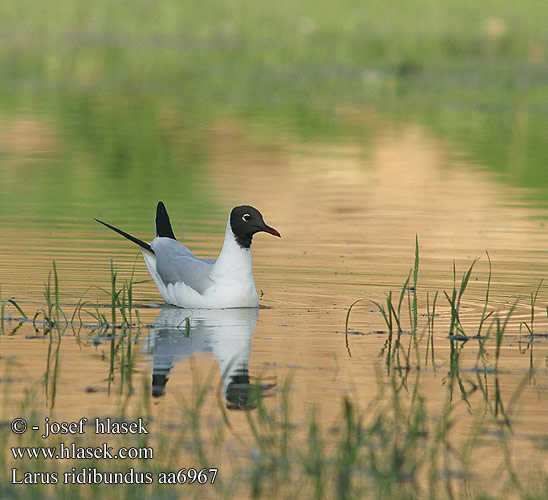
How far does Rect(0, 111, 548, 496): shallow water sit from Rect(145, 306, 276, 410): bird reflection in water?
0.07 ft

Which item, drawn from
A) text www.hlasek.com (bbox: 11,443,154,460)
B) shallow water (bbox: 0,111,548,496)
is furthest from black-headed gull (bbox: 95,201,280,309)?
text www.hlasek.com (bbox: 11,443,154,460)

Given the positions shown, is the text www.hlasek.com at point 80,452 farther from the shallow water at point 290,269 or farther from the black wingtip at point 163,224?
the black wingtip at point 163,224

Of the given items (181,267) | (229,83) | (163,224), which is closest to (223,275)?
(181,267)

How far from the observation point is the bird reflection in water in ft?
23.4

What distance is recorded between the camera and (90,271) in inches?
426

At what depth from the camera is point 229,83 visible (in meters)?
30.9

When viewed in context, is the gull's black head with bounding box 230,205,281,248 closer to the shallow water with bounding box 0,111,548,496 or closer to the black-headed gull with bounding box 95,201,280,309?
the black-headed gull with bounding box 95,201,280,309

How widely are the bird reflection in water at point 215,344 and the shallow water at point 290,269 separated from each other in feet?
0.07

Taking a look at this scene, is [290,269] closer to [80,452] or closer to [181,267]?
[181,267]

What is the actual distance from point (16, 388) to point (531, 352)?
10.5ft

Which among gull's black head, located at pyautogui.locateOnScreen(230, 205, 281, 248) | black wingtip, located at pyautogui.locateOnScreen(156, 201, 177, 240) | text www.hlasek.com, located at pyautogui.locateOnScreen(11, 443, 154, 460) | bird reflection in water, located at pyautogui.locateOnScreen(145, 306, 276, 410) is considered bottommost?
text www.hlasek.com, located at pyautogui.locateOnScreen(11, 443, 154, 460)

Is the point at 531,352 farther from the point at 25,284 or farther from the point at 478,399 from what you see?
the point at 25,284

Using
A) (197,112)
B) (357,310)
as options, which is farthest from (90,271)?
(197,112)

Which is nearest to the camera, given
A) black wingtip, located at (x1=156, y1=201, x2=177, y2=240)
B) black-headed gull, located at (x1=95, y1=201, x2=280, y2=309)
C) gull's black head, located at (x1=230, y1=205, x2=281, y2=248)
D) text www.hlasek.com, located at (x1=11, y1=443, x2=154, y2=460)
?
text www.hlasek.com, located at (x1=11, y1=443, x2=154, y2=460)
